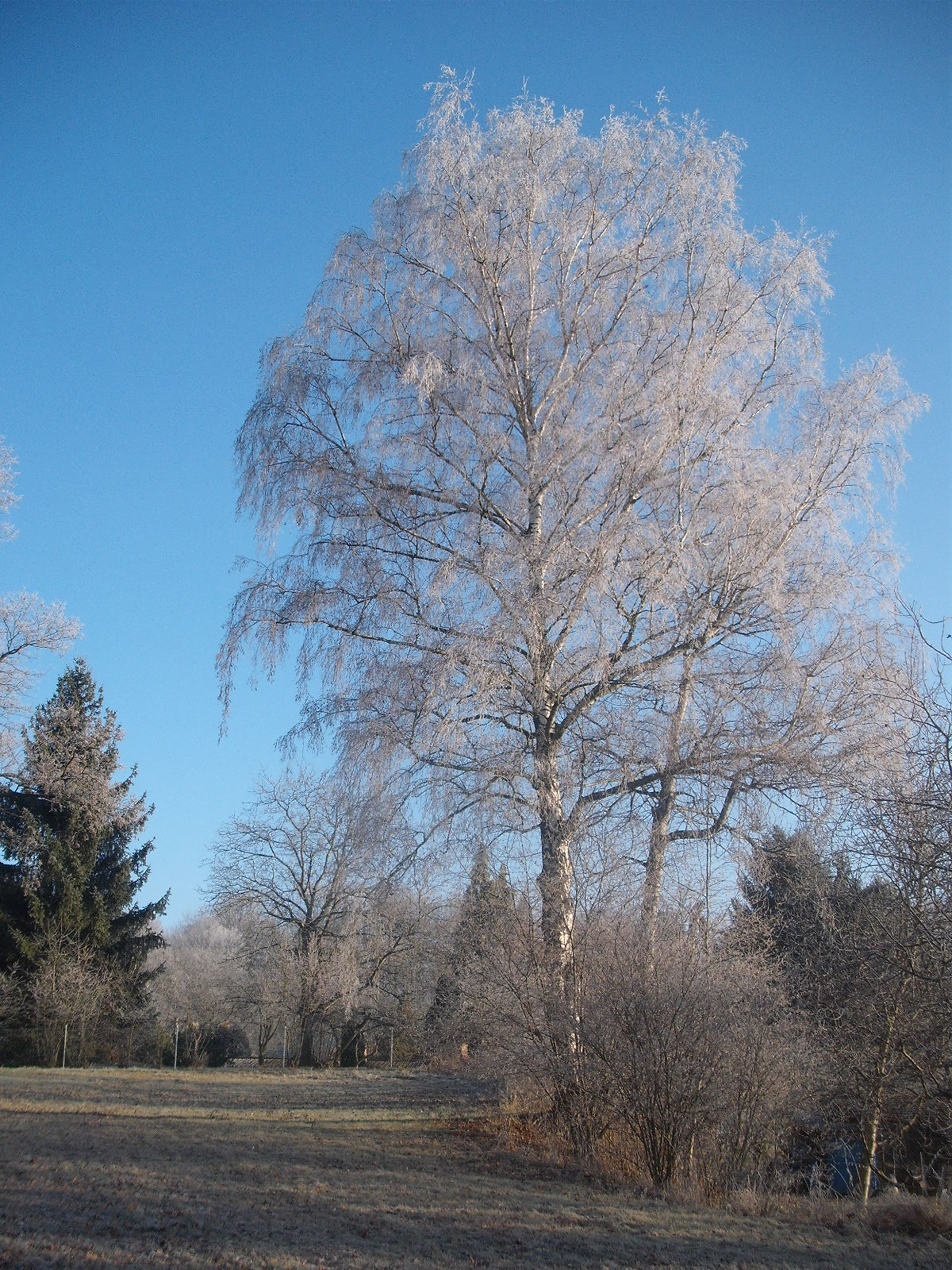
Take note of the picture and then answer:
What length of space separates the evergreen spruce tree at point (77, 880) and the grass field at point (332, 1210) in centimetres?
1186

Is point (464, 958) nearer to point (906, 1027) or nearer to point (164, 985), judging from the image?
point (906, 1027)

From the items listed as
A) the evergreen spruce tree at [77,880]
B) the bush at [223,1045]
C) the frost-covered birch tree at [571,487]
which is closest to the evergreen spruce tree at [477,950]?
the frost-covered birch tree at [571,487]

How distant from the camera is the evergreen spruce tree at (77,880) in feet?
74.8

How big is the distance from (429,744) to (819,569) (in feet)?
17.7

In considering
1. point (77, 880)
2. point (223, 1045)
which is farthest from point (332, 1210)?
point (223, 1045)

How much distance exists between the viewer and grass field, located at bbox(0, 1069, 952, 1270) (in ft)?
16.6

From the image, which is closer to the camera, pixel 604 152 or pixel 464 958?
pixel 464 958

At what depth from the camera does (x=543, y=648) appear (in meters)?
10.1

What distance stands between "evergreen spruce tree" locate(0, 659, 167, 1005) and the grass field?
11865 mm

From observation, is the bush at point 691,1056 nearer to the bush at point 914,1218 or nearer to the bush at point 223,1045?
the bush at point 914,1218

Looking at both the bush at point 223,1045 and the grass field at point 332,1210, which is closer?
the grass field at point 332,1210

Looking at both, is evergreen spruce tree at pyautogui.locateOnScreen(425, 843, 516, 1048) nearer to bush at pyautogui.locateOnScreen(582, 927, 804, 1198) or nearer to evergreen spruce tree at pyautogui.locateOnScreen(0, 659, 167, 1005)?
bush at pyautogui.locateOnScreen(582, 927, 804, 1198)

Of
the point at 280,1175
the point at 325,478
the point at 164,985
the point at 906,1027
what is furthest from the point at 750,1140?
the point at 164,985

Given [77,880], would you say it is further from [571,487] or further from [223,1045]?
[571,487]
